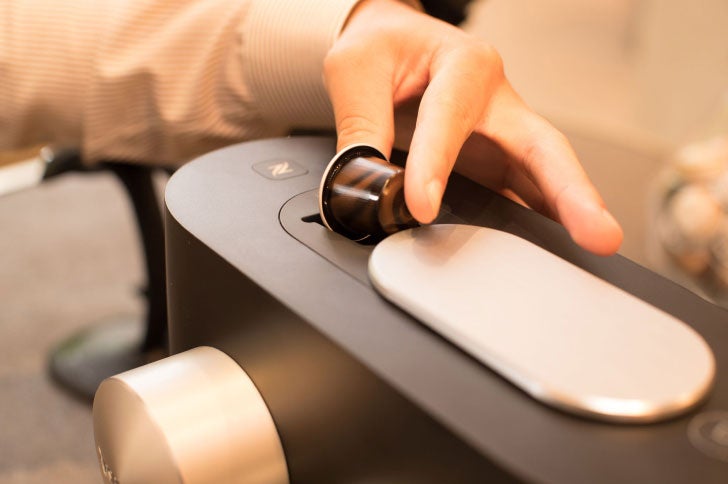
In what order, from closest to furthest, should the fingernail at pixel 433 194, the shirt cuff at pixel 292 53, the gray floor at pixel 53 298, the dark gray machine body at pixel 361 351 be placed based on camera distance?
the dark gray machine body at pixel 361 351 → the fingernail at pixel 433 194 → the shirt cuff at pixel 292 53 → the gray floor at pixel 53 298

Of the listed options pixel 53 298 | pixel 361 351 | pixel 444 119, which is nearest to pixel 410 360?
pixel 361 351

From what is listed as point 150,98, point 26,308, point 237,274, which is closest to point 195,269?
point 237,274

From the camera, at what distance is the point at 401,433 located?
29 cm

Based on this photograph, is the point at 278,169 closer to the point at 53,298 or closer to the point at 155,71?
the point at 155,71

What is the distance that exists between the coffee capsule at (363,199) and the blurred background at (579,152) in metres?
0.62

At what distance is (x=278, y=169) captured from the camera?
45cm

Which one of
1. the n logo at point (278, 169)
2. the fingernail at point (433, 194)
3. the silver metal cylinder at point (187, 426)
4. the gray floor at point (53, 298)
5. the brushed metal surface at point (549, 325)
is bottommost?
the gray floor at point (53, 298)

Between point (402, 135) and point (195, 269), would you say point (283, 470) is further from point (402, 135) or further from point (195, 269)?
point (402, 135)

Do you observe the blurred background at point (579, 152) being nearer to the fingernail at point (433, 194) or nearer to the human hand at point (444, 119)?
the human hand at point (444, 119)

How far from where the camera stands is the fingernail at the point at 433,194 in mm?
369

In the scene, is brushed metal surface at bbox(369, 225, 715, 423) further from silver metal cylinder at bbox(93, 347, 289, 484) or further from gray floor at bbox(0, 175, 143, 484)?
gray floor at bbox(0, 175, 143, 484)

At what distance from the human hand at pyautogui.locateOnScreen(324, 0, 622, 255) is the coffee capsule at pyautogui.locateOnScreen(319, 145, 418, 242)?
0.03 ft

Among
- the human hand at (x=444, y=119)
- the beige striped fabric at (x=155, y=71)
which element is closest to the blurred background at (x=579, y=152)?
the beige striped fabric at (x=155, y=71)

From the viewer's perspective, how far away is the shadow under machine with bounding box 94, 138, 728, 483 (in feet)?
0.90
